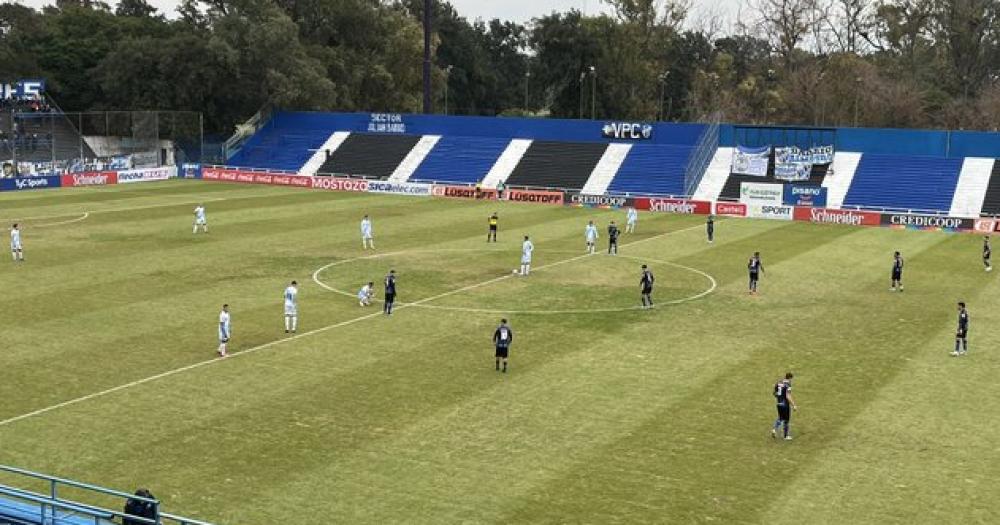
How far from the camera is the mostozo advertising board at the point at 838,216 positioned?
63000mm

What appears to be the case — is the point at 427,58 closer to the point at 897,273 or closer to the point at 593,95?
the point at 593,95

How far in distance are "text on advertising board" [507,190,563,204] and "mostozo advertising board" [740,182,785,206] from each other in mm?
13155

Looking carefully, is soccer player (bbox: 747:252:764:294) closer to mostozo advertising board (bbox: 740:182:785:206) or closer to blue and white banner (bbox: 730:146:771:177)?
mostozo advertising board (bbox: 740:182:785:206)

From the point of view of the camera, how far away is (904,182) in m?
70.1

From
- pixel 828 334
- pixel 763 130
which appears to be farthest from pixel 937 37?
pixel 828 334

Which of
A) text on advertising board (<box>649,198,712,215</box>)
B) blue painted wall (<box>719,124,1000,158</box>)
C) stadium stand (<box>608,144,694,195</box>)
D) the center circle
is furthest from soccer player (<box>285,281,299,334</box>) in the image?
blue painted wall (<box>719,124,1000,158</box>)

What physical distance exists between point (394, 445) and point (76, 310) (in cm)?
1763

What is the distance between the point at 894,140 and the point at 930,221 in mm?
14603

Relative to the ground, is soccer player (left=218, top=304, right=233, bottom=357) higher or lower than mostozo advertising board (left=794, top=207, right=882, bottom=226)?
lower

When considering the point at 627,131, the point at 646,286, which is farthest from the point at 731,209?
the point at 646,286

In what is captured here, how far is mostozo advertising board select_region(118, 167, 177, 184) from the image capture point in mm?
85438

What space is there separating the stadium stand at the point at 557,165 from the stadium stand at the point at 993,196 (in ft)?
91.8

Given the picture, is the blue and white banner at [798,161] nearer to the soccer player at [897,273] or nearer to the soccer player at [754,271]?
the soccer player at [897,273]

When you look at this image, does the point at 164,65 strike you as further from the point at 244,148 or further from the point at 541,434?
the point at 541,434
